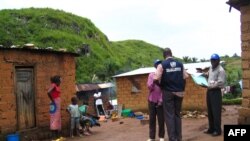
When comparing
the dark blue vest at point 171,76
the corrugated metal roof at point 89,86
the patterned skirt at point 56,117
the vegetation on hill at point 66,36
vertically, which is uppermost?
the vegetation on hill at point 66,36

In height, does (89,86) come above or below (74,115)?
above

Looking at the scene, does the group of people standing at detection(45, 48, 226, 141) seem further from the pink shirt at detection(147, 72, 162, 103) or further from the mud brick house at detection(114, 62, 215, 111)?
the mud brick house at detection(114, 62, 215, 111)

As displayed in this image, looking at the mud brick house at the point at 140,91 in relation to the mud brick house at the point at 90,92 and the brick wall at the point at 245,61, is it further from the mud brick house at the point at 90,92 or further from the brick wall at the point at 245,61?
the brick wall at the point at 245,61

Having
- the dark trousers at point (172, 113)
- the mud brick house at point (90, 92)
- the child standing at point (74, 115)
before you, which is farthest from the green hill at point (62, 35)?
the dark trousers at point (172, 113)

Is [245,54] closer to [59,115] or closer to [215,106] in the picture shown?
[215,106]

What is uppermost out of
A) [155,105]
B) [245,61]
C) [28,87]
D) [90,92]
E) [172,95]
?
[245,61]

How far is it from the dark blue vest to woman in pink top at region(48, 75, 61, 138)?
13.6 feet

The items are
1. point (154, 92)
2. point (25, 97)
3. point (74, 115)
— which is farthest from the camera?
point (74, 115)

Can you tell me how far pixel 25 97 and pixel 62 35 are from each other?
1066 inches

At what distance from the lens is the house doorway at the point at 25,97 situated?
1103 centimetres

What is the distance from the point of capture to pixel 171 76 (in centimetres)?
787

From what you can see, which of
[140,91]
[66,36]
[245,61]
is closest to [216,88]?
[245,61]

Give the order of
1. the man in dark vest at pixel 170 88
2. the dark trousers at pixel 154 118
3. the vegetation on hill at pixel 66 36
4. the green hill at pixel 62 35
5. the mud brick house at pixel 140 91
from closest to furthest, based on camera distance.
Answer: the man in dark vest at pixel 170 88 → the dark trousers at pixel 154 118 → the mud brick house at pixel 140 91 → the vegetation on hill at pixel 66 36 → the green hill at pixel 62 35

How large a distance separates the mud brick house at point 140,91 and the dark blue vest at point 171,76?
343 inches
